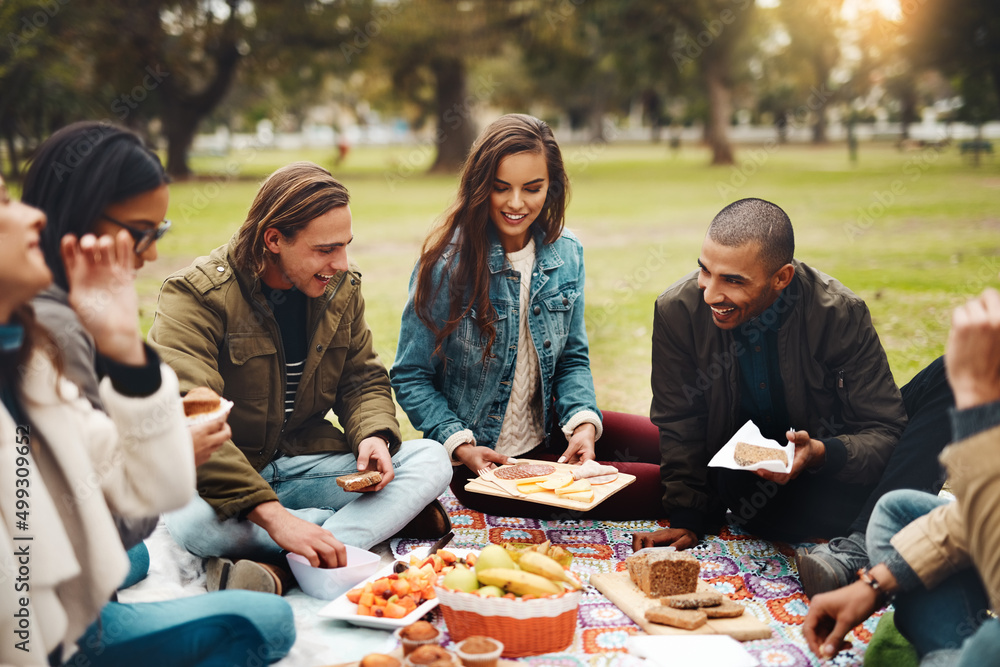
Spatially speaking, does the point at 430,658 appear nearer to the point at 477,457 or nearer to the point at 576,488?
the point at 576,488

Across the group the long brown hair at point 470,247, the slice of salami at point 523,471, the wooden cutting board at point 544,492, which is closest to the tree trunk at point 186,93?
the long brown hair at point 470,247

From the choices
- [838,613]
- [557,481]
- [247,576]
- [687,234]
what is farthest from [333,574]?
[687,234]

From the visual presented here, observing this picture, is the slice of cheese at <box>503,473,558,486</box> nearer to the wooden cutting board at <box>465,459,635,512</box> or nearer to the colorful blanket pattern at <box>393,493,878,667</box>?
the wooden cutting board at <box>465,459,635,512</box>

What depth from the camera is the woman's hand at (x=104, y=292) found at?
224 cm

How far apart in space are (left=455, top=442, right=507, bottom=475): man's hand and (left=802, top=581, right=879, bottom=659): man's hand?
1.57 m

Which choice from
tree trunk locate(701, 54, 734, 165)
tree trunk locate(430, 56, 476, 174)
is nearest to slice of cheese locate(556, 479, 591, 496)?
tree trunk locate(430, 56, 476, 174)

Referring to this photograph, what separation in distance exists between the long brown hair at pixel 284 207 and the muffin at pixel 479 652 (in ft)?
5.79

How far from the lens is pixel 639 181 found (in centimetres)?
2491

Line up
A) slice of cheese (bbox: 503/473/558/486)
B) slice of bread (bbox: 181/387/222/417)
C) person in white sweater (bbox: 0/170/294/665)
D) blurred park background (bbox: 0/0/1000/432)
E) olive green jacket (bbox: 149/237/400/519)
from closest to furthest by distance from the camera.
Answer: person in white sweater (bbox: 0/170/294/665) → slice of bread (bbox: 181/387/222/417) → olive green jacket (bbox: 149/237/400/519) → slice of cheese (bbox: 503/473/558/486) → blurred park background (bbox: 0/0/1000/432)

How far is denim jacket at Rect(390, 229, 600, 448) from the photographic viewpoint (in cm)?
424

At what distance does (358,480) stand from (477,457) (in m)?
0.66

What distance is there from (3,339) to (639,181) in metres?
23.8

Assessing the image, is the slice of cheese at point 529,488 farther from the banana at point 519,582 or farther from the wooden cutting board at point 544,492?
the banana at point 519,582

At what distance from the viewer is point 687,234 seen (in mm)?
14383
